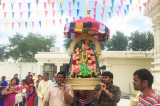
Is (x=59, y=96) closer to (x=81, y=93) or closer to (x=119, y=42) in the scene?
(x=81, y=93)

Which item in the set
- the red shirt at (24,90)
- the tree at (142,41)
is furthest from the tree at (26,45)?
the red shirt at (24,90)

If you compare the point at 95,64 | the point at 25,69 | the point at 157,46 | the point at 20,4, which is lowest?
the point at 25,69

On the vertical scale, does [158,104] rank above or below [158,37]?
below

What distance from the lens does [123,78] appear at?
38.4ft

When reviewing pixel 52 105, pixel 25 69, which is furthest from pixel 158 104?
pixel 25 69

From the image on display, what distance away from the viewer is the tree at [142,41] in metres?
27.9

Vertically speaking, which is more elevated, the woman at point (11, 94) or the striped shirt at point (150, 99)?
the striped shirt at point (150, 99)

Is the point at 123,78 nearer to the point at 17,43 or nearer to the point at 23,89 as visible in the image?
the point at 23,89

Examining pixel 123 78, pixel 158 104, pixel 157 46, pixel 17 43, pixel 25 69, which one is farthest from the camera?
pixel 17 43

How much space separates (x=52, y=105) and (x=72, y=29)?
216 centimetres

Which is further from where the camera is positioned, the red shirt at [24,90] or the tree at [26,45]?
the tree at [26,45]

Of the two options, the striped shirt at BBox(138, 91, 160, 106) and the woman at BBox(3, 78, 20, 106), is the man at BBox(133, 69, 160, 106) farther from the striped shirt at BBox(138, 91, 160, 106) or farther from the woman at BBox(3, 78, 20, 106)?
the woman at BBox(3, 78, 20, 106)

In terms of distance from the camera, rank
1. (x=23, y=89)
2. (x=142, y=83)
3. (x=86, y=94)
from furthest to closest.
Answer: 1. (x=23, y=89)
2. (x=86, y=94)
3. (x=142, y=83)

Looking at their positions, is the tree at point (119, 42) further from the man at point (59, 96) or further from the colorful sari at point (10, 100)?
the man at point (59, 96)
